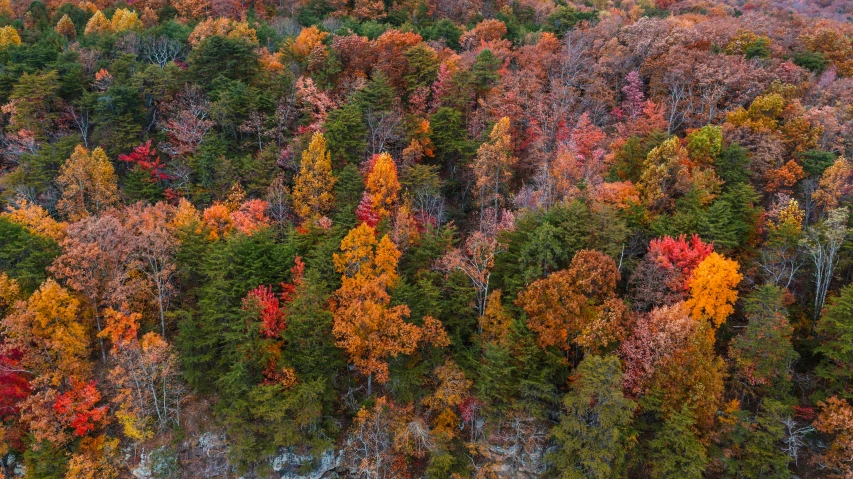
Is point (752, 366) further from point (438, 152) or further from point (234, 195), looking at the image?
point (234, 195)

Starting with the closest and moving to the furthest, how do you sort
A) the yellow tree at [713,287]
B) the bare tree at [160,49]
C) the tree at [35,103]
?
the yellow tree at [713,287], the tree at [35,103], the bare tree at [160,49]

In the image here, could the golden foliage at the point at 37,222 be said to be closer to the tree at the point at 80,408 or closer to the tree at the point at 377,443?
the tree at the point at 80,408

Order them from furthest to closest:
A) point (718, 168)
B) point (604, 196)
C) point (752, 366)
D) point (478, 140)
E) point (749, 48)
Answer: point (749, 48) → point (478, 140) → point (718, 168) → point (604, 196) → point (752, 366)

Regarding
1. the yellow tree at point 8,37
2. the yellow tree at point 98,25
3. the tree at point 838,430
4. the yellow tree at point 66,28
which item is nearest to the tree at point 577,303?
the tree at point 838,430

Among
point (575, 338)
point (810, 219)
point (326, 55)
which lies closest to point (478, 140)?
point (326, 55)

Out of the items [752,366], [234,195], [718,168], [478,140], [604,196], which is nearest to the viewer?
[752,366]

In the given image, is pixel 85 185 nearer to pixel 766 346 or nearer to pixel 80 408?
pixel 80 408
